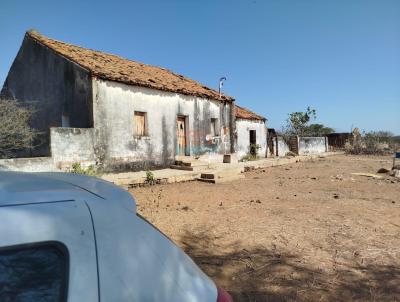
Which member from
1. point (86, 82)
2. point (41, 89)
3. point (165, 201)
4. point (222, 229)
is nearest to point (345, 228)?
point (222, 229)

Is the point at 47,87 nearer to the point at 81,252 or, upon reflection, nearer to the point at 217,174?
the point at 217,174

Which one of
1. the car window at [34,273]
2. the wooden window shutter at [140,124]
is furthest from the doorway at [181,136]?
the car window at [34,273]

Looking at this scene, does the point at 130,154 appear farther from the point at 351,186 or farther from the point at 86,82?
the point at 351,186

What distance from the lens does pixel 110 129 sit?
519 inches

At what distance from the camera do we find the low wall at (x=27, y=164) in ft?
31.0

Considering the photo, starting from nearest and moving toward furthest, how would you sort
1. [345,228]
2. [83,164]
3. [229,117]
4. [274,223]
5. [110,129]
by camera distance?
[345,228] < [274,223] < [83,164] < [110,129] < [229,117]

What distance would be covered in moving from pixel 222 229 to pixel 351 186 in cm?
636

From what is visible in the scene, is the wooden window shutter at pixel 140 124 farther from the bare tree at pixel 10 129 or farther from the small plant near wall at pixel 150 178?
the bare tree at pixel 10 129

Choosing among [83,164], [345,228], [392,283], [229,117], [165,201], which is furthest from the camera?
[229,117]

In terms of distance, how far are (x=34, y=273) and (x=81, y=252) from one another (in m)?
0.14

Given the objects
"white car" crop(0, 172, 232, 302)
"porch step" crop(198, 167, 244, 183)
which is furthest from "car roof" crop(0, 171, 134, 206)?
"porch step" crop(198, 167, 244, 183)

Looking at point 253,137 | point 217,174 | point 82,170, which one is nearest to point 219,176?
point 217,174

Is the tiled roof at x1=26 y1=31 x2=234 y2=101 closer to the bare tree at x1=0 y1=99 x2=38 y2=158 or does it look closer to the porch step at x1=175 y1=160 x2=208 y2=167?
the bare tree at x1=0 y1=99 x2=38 y2=158

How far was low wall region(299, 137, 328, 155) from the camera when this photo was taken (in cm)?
2778
